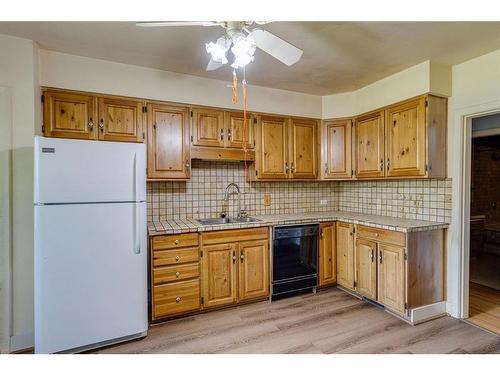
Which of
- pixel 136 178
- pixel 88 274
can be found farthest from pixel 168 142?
pixel 88 274

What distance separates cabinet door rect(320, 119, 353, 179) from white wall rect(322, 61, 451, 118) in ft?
0.47

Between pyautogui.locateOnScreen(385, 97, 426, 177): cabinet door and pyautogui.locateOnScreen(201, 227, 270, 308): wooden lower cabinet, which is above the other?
pyautogui.locateOnScreen(385, 97, 426, 177): cabinet door

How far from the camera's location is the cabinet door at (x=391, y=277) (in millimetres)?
2611

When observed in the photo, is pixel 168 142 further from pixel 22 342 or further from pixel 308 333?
pixel 308 333

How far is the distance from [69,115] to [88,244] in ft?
3.98

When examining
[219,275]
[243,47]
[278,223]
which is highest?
[243,47]

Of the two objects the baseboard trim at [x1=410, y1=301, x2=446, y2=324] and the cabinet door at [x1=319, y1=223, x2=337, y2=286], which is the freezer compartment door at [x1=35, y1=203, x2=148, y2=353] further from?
the baseboard trim at [x1=410, y1=301, x2=446, y2=324]

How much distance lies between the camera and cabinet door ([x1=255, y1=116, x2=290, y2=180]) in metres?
3.28

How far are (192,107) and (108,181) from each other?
1.24 m

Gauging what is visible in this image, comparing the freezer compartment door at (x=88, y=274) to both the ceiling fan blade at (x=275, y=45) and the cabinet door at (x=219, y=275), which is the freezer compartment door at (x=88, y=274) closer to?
the cabinet door at (x=219, y=275)

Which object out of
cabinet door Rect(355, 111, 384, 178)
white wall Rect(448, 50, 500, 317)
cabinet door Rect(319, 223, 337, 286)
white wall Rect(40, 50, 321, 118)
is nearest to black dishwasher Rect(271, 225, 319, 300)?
cabinet door Rect(319, 223, 337, 286)

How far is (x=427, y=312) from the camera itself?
8.73ft
